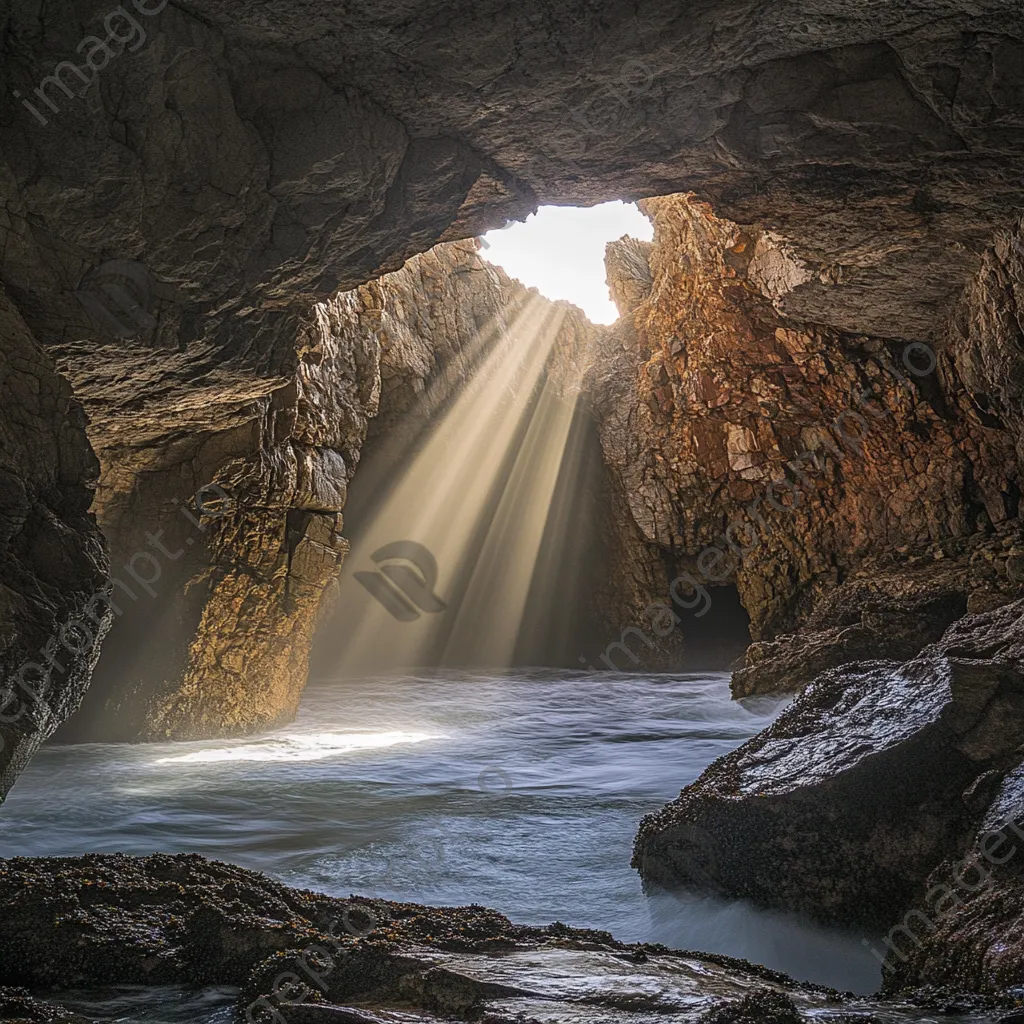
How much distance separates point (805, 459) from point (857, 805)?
11.3m

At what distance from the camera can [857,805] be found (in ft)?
14.2

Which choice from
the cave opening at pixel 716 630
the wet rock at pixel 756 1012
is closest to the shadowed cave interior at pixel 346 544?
the wet rock at pixel 756 1012

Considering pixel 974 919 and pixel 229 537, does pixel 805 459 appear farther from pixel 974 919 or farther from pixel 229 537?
pixel 974 919

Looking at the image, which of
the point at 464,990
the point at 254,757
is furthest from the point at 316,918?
the point at 254,757

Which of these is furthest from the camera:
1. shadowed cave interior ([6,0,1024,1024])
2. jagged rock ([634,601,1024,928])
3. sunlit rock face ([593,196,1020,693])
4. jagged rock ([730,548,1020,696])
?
sunlit rock face ([593,196,1020,693])

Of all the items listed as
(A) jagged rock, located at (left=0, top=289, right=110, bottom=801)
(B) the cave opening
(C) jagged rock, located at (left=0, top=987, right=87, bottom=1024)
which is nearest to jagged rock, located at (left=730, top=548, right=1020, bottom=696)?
(B) the cave opening

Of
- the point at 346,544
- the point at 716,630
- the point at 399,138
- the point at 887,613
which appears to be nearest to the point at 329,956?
the point at 399,138

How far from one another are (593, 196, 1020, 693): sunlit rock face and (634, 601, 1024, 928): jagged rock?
4.97 metres

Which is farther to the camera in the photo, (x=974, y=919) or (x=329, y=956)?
(x=974, y=919)

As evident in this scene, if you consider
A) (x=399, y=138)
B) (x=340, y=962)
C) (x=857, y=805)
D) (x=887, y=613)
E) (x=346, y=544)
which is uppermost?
(x=399, y=138)

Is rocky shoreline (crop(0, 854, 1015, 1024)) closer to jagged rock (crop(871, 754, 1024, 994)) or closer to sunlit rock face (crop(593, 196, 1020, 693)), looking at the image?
jagged rock (crop(871, 754, 1024, 994))

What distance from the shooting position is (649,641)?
63.6 ft

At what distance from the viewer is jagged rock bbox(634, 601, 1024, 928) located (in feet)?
13.5

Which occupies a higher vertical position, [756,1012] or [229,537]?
[229,537]
